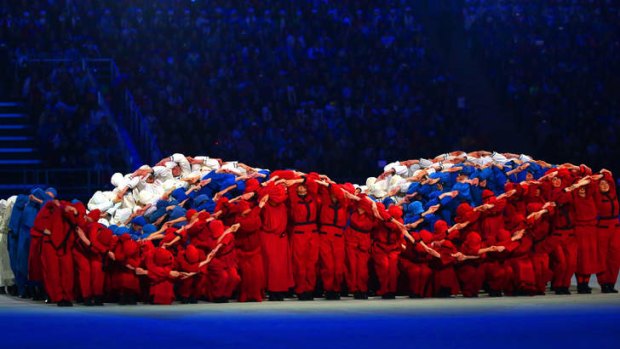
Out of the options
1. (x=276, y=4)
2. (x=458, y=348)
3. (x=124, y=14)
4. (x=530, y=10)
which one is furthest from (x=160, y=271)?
(x=530, y=10)

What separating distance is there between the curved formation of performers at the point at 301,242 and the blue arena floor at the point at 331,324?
1.36 ft

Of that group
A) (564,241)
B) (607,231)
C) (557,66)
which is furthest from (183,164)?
(557,66)

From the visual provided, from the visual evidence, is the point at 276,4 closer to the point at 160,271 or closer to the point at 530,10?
the point at 530,10

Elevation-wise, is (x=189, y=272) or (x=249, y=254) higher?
(x=249, y=254)

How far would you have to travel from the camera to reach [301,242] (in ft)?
52.9

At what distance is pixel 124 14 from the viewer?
103ft

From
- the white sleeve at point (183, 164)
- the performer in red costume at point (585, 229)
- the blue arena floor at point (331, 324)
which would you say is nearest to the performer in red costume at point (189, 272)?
the blue arena floor at point (331, 324)

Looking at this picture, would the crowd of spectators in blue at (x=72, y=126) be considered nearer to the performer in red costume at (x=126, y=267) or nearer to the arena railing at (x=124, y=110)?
the arena railing at (x=124, y=110)

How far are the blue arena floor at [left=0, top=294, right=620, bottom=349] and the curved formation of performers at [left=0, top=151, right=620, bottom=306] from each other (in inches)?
16.3

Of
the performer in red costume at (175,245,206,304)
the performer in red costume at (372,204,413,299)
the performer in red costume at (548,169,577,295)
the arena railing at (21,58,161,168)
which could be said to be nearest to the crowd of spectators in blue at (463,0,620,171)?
the arena railing at (21,58,161,168)

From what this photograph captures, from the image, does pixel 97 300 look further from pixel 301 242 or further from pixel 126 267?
pixel 301 242

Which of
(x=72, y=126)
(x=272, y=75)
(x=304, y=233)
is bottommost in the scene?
(x=304, y=233)

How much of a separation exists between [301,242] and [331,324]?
124 inches

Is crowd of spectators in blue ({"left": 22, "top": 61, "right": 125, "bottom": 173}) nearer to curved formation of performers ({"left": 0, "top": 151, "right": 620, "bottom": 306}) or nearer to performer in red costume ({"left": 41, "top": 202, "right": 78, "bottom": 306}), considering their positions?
curved formation of performers ({"left": 0, "top": 151, "right": 620, "bottom": 306})
